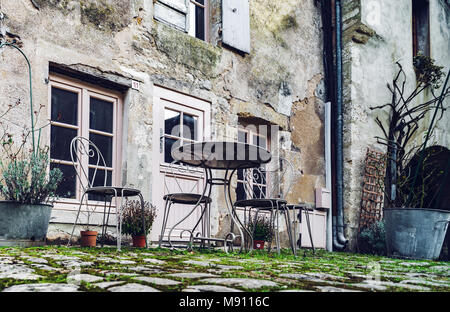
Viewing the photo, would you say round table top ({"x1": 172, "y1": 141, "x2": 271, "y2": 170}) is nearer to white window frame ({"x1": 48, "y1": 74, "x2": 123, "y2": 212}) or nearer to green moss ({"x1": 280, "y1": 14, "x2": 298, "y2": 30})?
white window frame ({"x1": 48, "y1": 74, "x2": 123, "y2": 212})

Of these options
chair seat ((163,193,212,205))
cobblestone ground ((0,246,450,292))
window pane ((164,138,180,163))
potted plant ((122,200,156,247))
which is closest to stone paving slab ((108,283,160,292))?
cobblestone ground ((0,246,450,292))

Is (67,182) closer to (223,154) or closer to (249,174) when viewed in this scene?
(223,154)

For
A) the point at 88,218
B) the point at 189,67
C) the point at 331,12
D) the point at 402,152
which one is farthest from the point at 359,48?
the point at 88,218

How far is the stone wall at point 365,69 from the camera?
7.90 m

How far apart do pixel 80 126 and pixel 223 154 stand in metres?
1.75

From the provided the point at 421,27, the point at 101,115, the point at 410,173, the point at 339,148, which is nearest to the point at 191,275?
the point at 101,115

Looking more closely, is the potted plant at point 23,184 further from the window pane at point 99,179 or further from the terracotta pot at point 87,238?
the window pane at point 99,179

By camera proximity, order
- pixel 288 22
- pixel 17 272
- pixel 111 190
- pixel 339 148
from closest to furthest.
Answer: pixel 17 272
pixel 111 190
pixel 288 22
pixel 339 148

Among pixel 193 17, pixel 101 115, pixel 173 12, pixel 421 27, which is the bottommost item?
pixel 101 115

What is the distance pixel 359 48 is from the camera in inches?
323

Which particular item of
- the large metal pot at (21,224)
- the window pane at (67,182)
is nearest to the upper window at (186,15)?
the window pane at (67,182)

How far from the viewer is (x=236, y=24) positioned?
266 inches

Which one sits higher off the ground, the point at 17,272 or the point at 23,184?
the point at 23,184

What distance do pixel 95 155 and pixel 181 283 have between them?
11.7 feet
